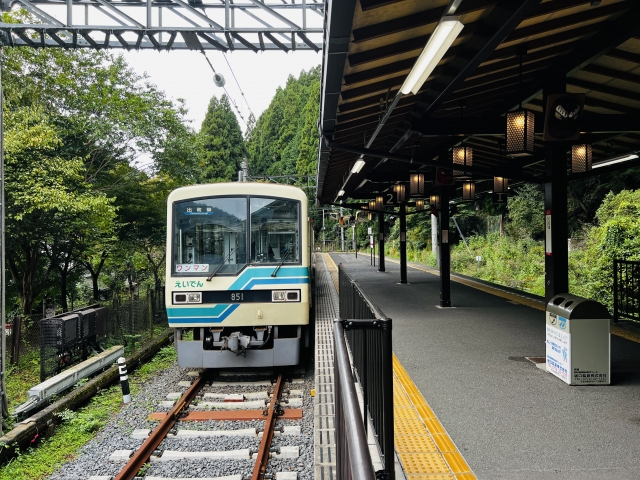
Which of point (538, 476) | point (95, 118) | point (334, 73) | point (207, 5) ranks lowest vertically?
point (538, 476)

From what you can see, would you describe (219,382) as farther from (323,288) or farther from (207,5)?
(207,5)

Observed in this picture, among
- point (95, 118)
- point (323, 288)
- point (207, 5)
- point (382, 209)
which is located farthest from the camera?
point (382, 209)

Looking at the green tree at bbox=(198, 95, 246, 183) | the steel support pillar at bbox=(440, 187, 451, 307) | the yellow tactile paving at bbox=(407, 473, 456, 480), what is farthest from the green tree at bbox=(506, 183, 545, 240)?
the green tree at bbox=(198, 95, 246, 183)

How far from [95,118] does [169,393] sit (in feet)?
27.0

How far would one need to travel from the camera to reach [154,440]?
523 cm

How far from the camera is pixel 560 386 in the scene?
478cm

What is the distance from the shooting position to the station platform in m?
3.20

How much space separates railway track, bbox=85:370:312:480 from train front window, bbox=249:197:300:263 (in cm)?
182

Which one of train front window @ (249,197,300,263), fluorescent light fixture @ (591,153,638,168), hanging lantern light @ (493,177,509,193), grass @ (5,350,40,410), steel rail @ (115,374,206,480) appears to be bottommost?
grass @ (5,350,40,410)

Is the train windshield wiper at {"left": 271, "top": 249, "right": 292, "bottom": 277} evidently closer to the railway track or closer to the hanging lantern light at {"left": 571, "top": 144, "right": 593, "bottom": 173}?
the railway track

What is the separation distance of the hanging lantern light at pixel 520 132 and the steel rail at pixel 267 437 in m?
4.02

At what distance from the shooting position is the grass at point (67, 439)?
201 inches

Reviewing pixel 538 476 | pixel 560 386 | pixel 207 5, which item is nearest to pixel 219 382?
pixel 560 386

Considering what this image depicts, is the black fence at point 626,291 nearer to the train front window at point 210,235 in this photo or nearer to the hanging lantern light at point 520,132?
the hanging lantern light at point 520,132
